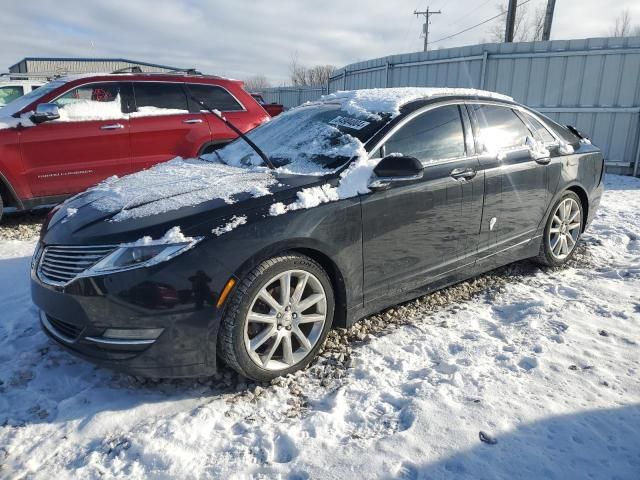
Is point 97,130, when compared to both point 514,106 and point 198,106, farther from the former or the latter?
point 514,106

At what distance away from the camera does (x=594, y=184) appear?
4.73 meters

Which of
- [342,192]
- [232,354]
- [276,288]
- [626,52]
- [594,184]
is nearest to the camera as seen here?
[232,354]

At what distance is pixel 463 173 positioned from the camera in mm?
3471

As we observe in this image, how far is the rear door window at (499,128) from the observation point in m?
3.77

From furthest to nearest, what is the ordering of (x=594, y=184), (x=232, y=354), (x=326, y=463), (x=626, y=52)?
1. (x=626, y=52)
2. (x=594, y=184)
3. (x=232, y=354)
4. (x=326, y=463)

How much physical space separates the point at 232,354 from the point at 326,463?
747 mm

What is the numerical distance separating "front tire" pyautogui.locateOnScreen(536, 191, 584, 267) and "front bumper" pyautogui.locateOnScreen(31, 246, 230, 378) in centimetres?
326

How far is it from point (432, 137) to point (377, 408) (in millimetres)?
1957

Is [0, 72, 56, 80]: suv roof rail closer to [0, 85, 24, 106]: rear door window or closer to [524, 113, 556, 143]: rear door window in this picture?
[0, 85, 24, 106]: rear door window

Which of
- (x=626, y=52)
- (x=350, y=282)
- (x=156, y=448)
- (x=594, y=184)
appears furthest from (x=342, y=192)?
(x=626, y=52)

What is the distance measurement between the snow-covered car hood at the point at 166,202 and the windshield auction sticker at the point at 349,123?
0.64 m

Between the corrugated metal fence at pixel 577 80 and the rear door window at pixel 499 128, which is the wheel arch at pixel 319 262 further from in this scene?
the corrugated metal fence at pixel 577 80

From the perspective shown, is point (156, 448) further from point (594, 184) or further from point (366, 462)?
point (594, 184)

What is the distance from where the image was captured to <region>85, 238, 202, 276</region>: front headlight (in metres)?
2.33
